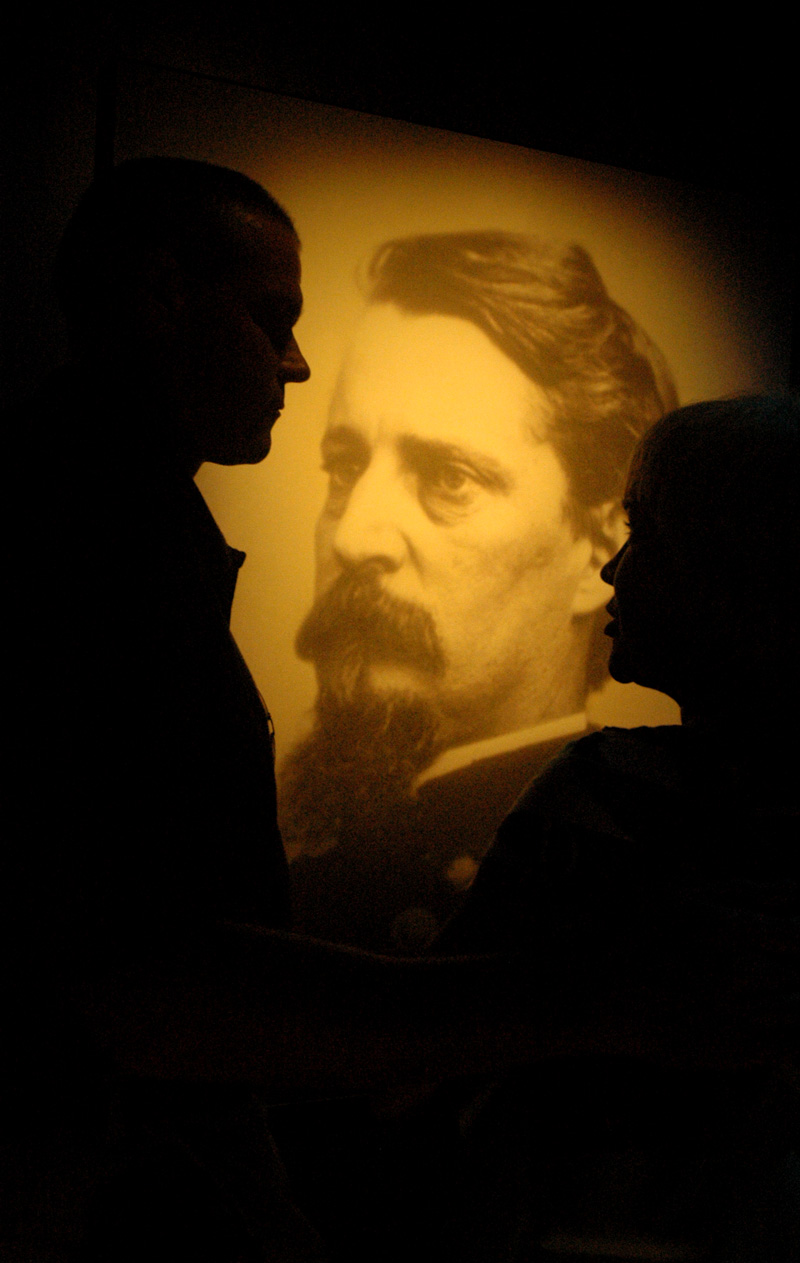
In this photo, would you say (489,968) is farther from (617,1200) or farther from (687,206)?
(687,206)

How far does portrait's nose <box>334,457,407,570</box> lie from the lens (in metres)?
1.40

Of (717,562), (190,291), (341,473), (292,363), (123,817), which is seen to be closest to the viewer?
(123,817)

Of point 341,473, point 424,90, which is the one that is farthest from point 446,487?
point 424,90

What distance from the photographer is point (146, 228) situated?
934 millimetres

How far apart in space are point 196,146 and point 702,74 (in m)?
1.01

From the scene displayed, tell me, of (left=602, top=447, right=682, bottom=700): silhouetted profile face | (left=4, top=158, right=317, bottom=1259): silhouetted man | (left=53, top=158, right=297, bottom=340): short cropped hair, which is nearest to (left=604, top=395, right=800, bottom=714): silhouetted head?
(left=602, top=447, right=682, bottom=700): silhouetted profile face

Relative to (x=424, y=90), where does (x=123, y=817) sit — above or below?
below

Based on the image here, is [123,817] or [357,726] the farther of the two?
[357,726]

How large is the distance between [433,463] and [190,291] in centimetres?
60

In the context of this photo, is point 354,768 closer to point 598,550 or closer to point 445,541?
point 445,541

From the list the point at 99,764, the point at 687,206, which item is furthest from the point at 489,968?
the point at 687,206

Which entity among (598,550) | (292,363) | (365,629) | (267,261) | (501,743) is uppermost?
(267,261)

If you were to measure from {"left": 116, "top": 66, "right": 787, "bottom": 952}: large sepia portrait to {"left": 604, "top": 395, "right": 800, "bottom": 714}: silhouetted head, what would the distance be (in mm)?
654

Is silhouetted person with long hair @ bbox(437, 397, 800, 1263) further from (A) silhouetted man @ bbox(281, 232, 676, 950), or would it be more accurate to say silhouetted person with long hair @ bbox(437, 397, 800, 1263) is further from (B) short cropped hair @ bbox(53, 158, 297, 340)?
(A) silhouetted man @ bbox(281, 232, 676, 950)
